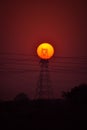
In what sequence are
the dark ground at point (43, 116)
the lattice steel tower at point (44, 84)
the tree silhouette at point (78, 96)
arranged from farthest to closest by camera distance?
1. the lattice steel tower at point (44, 84)
2. the tree silhouette at point (78, 96)
3. the dark ground at point (43, 116)

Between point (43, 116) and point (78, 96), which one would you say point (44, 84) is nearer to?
point (78, 96)

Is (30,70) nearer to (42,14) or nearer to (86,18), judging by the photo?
(42,14)

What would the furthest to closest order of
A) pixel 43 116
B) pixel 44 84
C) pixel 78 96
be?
pixel 44 84 < pixel 78 96 < pixel 43 116

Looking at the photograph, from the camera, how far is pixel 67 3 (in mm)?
2914

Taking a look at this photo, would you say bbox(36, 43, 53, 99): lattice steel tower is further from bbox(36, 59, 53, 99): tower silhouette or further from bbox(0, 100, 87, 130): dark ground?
bbox(0, 100, 87, 130): dark ground

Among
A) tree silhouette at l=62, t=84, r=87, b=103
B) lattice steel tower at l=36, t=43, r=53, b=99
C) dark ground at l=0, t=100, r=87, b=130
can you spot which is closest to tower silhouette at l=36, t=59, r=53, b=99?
lattice steel tower at l=36, t=43, r=53, b=99

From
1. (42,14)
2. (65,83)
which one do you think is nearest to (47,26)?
(42,14)

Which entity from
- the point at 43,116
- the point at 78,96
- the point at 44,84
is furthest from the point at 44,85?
the point at 43,116

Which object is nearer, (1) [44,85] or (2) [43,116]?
(2) [43,116]

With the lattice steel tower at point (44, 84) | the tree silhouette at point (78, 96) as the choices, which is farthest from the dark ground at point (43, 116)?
the lattice steel tower at point (44, 84)

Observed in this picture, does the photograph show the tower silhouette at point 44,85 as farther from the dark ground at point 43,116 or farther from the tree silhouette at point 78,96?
the dark ground at point 43,116

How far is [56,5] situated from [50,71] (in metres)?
0.80

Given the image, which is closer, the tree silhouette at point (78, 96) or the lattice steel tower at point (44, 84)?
the tree silhouette at point (78, 96)

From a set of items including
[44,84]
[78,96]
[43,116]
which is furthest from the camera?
[44,84]
